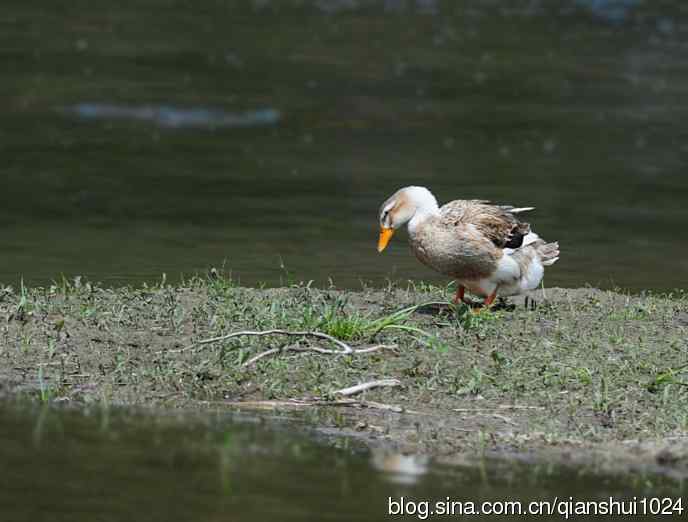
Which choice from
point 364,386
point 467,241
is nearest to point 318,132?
point 467,241

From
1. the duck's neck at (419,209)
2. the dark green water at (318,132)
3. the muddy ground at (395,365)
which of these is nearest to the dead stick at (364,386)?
the muddy ground at (395,365)

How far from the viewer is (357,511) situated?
232 inches

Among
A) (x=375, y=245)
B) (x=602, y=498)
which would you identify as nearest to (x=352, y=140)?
(x=375, y=245)

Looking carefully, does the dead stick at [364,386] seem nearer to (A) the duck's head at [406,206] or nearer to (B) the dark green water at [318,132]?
(A) the duck's head at [406,206]

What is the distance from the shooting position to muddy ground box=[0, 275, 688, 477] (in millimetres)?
7000

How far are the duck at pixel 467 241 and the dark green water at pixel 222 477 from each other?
2293 millimetres

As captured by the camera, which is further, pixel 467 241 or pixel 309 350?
pixel 467 241

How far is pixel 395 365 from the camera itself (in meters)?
7.93

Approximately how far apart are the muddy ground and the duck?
A: 8.4 inches

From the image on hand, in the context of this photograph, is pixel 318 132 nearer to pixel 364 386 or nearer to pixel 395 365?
pixel 395 365

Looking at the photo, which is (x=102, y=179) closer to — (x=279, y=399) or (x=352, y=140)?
(x=352, y=140)

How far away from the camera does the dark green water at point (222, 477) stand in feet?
19.2

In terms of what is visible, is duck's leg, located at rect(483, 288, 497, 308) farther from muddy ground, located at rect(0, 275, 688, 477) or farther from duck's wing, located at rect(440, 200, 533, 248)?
duck's wing, located at rect(440, 200, 533, 248)

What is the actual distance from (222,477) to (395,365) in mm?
1897
